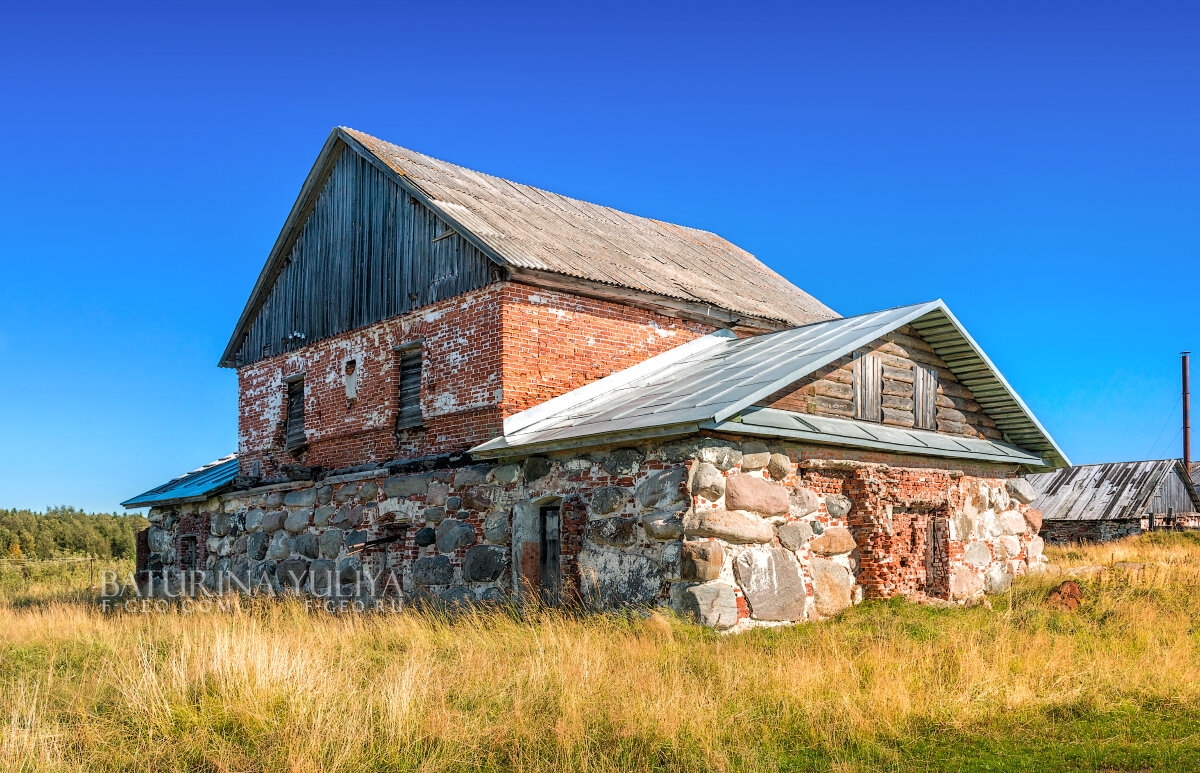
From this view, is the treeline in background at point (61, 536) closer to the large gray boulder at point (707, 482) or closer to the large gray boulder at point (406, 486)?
the large gray boulder at point (406, 486)

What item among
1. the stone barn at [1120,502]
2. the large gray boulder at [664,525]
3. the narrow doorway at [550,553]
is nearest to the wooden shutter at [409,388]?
the narrow doorway at [550,553]

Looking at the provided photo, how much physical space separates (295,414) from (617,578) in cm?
877

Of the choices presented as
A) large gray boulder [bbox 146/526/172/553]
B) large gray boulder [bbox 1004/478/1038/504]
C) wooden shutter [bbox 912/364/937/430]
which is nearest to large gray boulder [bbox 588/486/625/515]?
wooden shutter [bbox 912/364/937/430]

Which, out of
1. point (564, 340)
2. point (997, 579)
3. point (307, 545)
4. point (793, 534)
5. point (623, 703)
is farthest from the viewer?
point (307, 545)

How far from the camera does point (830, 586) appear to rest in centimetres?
1141

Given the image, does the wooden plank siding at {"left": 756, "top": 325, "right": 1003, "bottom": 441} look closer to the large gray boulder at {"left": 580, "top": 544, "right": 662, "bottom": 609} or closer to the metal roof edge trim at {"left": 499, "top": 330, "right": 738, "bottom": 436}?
the large gray boulder at {"left": 580, "top": 544, "right": 662, "bottom": 609}

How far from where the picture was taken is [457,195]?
50.2 feet

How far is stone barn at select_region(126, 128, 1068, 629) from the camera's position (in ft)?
35.0

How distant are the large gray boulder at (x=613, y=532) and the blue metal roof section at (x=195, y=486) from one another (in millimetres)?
9099

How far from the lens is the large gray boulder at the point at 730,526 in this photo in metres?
10.1

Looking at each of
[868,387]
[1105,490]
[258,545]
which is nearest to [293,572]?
[258,545]

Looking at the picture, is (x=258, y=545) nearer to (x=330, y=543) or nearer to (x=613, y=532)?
(x=330, y=543)

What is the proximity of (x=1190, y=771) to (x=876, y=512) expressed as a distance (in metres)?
6.08

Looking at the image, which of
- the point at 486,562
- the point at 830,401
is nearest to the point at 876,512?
the point at 830,401
